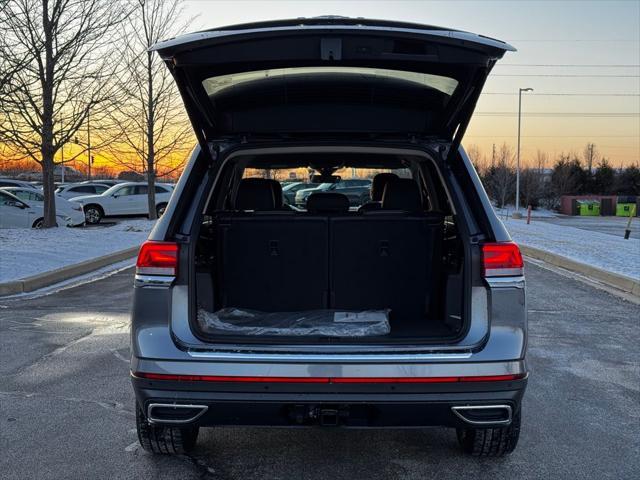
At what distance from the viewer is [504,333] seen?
288 centimetres

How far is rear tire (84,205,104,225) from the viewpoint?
74.6 ft

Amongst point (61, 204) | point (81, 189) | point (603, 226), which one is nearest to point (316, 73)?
point (61, 204)

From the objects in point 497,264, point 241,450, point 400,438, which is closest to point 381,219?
point 497,264

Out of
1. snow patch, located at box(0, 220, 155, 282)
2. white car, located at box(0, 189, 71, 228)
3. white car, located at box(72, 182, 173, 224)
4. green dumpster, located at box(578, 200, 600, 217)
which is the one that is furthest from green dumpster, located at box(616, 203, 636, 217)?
white car, located at box(0, 189, 71, 228)

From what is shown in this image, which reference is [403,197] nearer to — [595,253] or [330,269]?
[330,269]

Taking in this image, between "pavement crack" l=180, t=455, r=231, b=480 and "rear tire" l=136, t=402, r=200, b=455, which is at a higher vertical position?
"rear tire" l=136, t=402, r=200, b=455

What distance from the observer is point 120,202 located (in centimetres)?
2383

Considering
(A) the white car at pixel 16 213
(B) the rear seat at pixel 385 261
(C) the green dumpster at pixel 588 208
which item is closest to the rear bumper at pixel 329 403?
(B) the rear seat at pixel 385 261

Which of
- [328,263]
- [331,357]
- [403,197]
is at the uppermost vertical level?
[403,197]

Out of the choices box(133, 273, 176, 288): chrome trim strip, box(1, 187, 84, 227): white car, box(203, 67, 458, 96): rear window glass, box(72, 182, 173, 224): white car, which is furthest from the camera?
box(72, 182, 173, 224): white car

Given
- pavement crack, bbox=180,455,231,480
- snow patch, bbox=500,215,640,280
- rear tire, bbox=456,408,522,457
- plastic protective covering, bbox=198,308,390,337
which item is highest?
plastic protective covering, bbox=198,308,390,337

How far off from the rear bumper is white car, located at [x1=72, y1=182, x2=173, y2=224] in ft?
69.2

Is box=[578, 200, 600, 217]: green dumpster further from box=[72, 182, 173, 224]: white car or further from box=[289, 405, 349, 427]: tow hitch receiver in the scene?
box=[289, 405, 349, 427]: tow hitch receiver

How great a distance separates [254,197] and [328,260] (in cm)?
85
